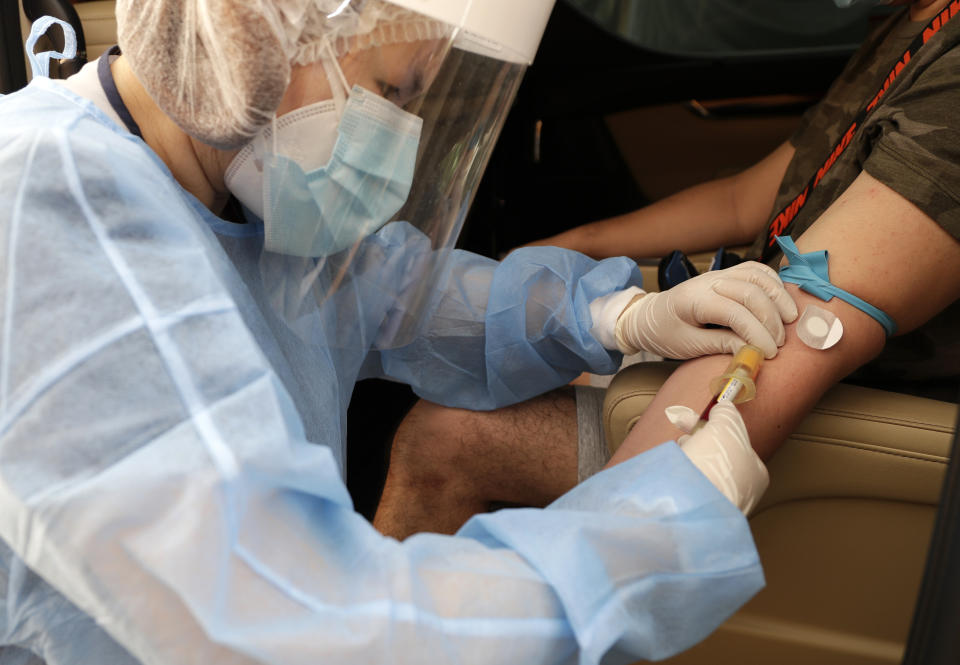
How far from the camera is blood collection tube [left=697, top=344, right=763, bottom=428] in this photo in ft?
2.92

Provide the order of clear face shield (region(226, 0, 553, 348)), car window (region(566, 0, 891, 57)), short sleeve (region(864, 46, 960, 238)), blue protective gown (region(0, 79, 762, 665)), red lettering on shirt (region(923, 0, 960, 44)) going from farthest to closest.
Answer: car window (region(566, 0, 891, 57)) → red lettering on shirt (region(923, 0, 960, 44)) → short sleeve (region(864, 46, 960, 238)) → clear face shield (region(226, 0, 553, 348)) → blue protective gown (region(0, 79, 762, 665))

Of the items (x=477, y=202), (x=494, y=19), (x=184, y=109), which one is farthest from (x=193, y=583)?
(x=477, y=202)

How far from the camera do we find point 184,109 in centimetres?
81

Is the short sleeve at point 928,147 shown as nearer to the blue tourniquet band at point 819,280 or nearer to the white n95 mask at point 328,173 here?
the blue tourniquet band at point 819,280

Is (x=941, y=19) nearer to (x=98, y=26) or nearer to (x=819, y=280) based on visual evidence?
(x=819, y=280)

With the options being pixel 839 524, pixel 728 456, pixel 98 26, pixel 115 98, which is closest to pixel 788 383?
pixel 728 456

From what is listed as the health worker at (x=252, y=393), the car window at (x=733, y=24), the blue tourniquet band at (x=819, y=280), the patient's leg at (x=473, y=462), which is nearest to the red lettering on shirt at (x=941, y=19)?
the blue tourniquet band at (x=819, y=280)

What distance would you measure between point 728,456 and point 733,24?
2193 mm

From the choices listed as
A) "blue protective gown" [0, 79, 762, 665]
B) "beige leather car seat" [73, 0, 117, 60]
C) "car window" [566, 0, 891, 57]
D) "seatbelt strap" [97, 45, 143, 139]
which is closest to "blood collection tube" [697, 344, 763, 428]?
"blue protective gown" [0, 79, 762, 665]

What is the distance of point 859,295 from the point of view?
96cm

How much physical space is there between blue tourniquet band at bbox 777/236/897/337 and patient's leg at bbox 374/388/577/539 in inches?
19.3

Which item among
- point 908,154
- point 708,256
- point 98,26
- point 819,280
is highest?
point 908,154

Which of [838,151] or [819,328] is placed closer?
[819,328]

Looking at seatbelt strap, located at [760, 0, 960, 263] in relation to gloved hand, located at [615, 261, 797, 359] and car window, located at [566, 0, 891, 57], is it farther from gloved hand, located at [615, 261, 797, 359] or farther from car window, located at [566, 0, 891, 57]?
car window, located at [566, 0, 891, 57]
